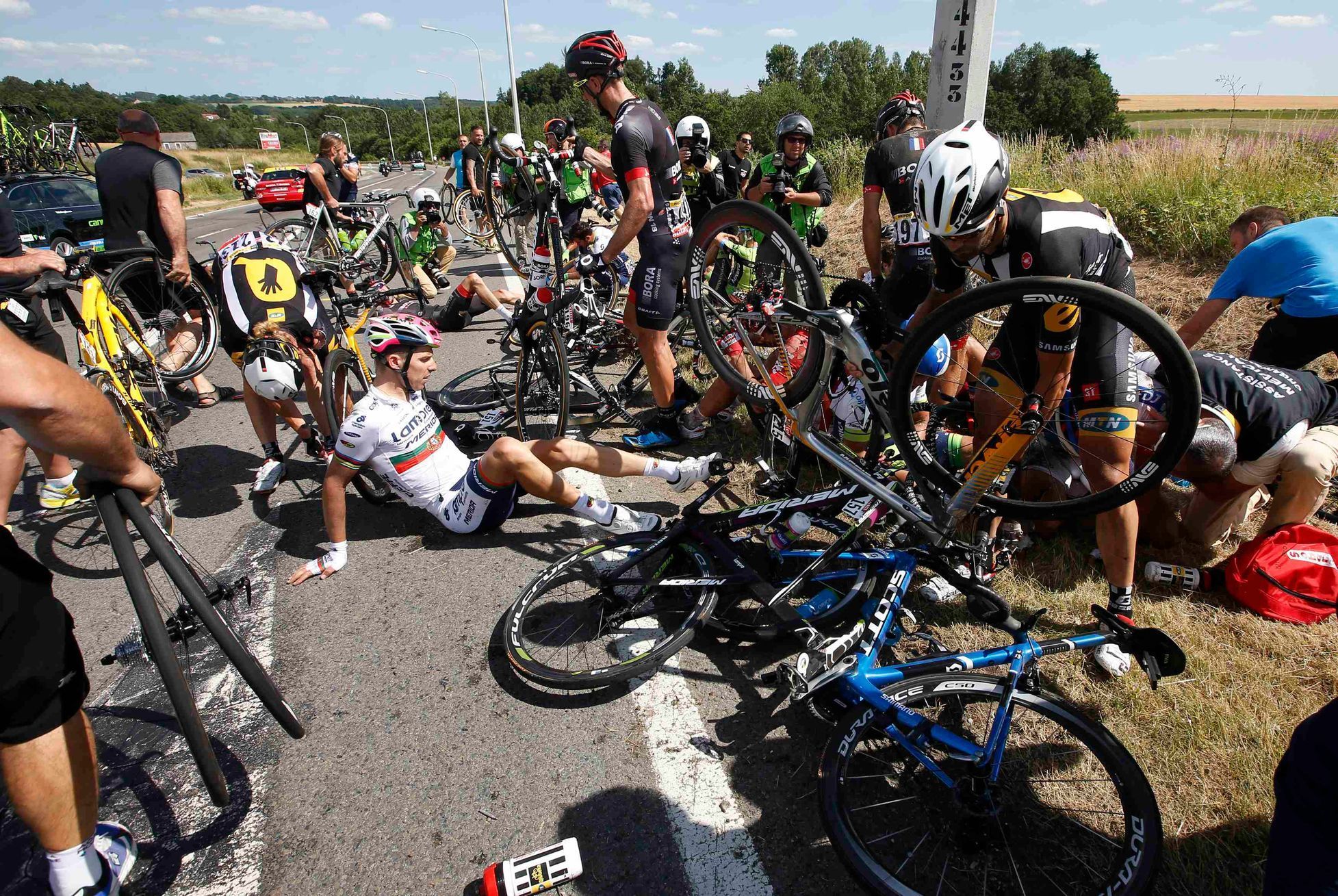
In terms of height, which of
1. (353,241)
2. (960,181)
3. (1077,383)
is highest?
(353,241)

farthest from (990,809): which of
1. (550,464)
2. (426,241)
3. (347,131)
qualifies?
(347,131)

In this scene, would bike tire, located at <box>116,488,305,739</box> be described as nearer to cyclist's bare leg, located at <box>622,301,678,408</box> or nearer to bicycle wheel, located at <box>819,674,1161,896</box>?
bicycle wheel, located at <box>819,674,1161,896</box>

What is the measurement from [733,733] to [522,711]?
0.87 metres

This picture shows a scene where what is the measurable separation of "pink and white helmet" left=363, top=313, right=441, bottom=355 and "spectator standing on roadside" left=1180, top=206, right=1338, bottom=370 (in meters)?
4.13

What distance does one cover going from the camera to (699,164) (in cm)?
780

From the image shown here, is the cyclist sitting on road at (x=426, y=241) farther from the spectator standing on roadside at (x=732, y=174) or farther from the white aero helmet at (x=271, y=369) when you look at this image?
the white aero helmet at (x=271, y=369)

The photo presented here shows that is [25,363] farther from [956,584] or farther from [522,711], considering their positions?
[956,584]

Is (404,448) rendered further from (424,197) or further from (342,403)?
(424,197)

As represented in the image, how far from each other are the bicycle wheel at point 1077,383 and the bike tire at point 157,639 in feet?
8.30

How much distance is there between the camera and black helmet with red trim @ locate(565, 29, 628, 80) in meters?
4.29

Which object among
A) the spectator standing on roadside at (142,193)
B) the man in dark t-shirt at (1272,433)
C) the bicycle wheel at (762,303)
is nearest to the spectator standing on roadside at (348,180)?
the spectator standing on roadside at (142,193)

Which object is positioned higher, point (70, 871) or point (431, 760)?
point (70, 871)

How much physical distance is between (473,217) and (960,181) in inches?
577

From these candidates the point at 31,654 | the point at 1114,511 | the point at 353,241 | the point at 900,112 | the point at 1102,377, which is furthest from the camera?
the point at 353,241
